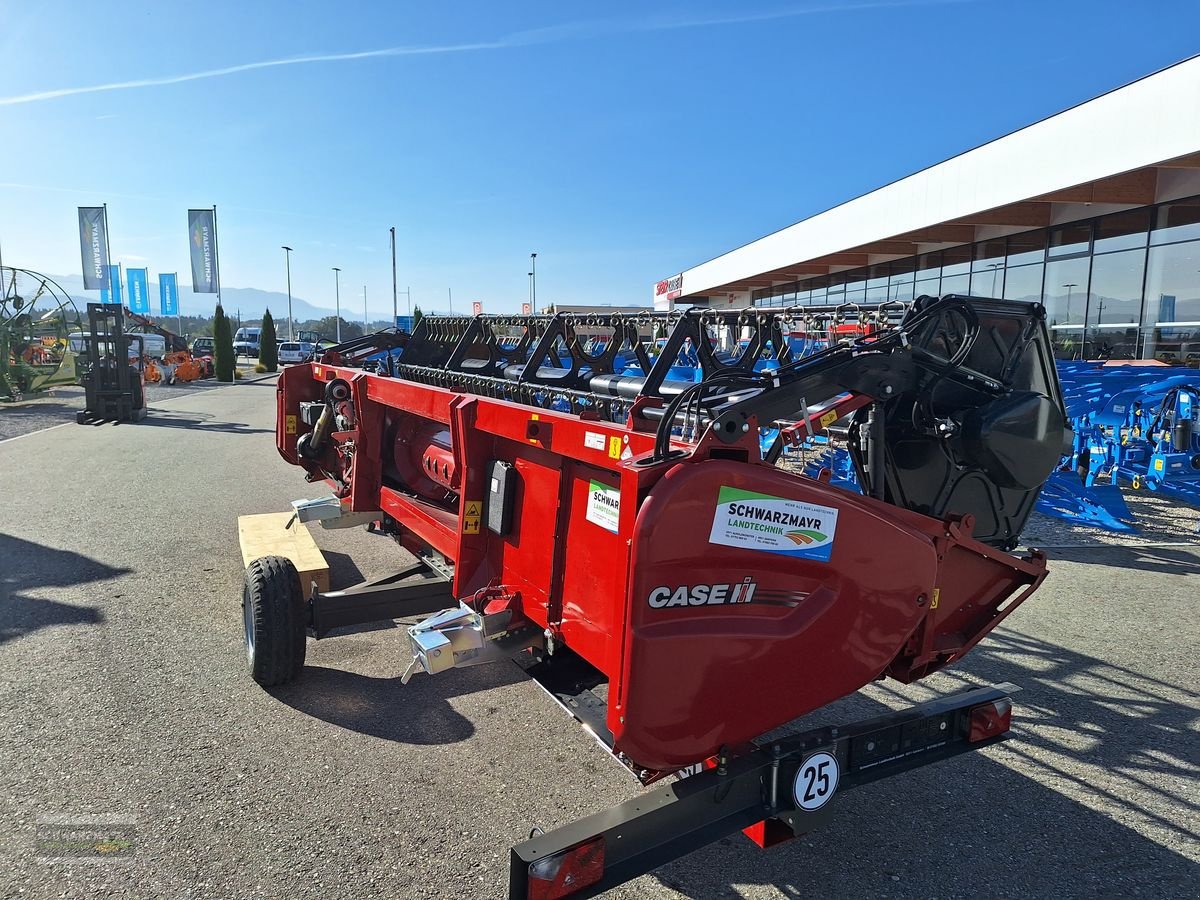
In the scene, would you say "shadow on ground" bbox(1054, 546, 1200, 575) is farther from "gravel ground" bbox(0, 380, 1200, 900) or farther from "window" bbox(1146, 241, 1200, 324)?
"window" bbox(1146, 241, 1200, 324)

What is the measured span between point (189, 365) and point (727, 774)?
3157 cm

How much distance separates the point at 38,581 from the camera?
5.84m

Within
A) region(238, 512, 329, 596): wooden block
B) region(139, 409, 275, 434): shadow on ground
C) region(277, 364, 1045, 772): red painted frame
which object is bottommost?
region(139, 409, 275, 434): shadow on ground

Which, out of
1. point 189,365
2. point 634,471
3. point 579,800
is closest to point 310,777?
point 579,800

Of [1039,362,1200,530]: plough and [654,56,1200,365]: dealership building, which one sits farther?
[654,56,1200,365]: dealership building

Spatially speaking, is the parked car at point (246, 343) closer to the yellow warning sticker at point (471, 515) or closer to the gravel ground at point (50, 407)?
the gravel ground at point (50, 407)

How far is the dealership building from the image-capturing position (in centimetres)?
1201

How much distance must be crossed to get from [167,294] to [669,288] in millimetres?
48018

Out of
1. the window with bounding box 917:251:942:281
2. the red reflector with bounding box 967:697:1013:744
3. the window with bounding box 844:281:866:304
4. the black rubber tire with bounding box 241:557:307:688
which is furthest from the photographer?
the window with bounding box 844:281:866:304

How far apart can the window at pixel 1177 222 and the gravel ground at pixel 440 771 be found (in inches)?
410

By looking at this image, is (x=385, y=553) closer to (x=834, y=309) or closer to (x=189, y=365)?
(x=834, y=309)

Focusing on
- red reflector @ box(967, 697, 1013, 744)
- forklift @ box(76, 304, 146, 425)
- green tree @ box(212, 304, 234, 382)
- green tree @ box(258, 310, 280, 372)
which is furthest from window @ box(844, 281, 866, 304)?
green tree @ box(258, 310, 280, 372)

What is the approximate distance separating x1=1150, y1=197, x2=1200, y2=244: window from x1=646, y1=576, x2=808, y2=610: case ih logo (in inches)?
572

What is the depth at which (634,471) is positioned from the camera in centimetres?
223
